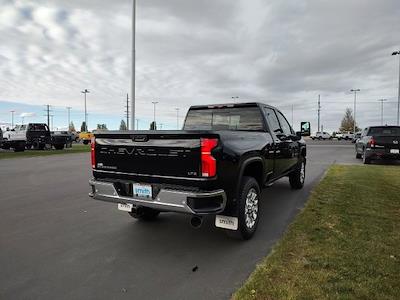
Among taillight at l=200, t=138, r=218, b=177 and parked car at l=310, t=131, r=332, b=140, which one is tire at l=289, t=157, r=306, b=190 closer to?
taillight at l=200, t=138, r=218, b=177

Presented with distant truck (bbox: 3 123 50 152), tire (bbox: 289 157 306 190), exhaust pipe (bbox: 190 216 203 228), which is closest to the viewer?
exhaust pipe (bbox: 190 216 203 228)

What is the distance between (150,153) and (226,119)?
2.33 m

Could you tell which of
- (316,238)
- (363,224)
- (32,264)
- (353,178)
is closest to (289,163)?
(363,224)

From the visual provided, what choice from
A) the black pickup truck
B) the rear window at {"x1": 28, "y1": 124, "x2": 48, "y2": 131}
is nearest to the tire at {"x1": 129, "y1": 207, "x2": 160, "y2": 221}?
the black pickup truck

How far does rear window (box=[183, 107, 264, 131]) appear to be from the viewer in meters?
6.26

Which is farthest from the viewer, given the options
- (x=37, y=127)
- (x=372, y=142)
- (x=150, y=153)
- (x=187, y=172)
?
(x=37, y=127)

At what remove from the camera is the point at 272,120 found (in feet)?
21.9

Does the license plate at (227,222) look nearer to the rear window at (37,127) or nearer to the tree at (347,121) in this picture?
the rear window at (37,127)

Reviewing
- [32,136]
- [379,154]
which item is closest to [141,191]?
[379,154]

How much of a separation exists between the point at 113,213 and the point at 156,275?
2867 millimetres

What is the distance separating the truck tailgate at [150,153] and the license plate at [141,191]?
6.8 inches

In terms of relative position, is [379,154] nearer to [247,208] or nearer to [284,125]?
[284,125]

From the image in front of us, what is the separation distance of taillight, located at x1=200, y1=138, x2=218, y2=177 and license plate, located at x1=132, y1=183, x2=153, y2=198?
821mm

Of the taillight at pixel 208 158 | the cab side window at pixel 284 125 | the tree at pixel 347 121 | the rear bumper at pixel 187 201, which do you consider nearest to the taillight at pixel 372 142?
the cab side window at pixel 284 125
